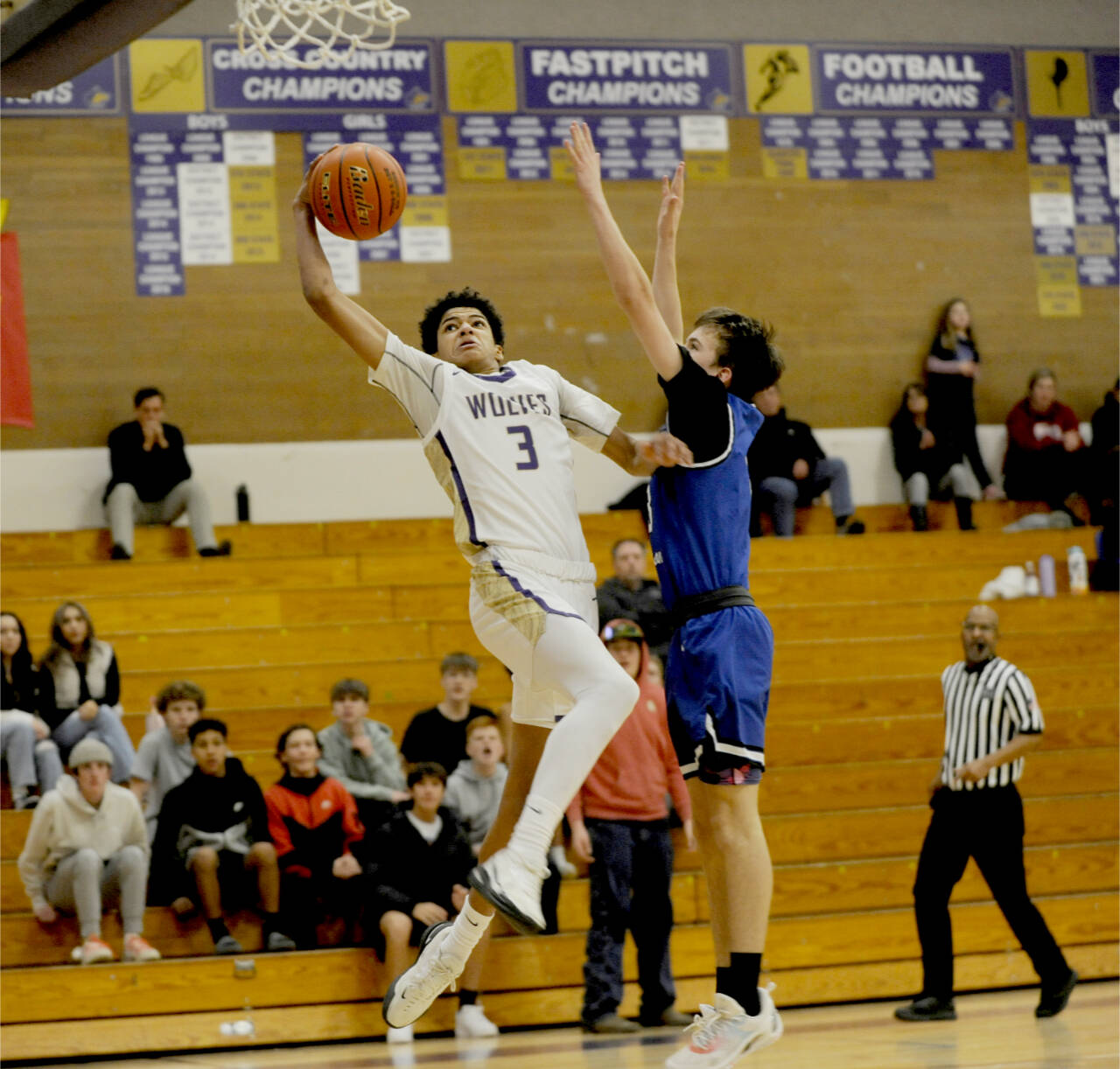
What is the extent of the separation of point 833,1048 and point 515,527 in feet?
10.3

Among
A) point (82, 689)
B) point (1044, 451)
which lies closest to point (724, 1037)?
point (82, 689)

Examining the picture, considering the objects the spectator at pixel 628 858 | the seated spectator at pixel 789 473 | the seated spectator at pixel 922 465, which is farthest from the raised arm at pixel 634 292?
the seated spectator at pixel 922 465

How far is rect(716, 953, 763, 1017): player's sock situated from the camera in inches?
171

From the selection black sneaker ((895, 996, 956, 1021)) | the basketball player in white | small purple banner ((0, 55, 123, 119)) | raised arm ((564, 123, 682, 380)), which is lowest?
black sneaker ((895, 996, 956, 1021))

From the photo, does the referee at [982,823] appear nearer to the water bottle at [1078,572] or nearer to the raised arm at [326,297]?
the raised arm at [326,297]

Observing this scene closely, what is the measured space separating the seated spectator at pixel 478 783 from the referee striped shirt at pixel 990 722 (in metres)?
2.22

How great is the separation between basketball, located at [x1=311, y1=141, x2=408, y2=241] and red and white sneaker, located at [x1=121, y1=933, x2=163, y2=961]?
4271 mm

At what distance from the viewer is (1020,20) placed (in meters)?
14.3

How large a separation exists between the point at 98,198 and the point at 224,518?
2.72m

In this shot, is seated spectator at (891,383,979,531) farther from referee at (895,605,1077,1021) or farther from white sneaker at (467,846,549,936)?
white sneaker at (467,846,549,936)

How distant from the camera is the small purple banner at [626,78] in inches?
524

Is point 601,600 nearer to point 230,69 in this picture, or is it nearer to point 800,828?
point 800,828

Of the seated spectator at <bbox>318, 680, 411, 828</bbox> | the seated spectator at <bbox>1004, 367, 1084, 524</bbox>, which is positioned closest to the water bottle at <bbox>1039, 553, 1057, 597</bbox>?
the seated spectator at <bbox>1004, 367, 1084, 524</bbox>

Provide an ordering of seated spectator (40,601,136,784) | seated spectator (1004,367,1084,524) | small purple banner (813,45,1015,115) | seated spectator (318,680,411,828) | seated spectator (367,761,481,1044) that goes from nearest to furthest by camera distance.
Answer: seated spectator (367,761,481,1044)
seated spectator (318,680,411,828)
seated spectator (40,601,136,784)
seated spectator (1004,367,1084,524)
small purple banner (813,45,1015,115)
